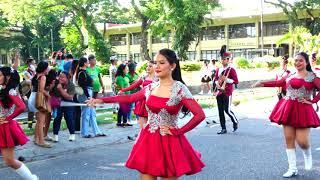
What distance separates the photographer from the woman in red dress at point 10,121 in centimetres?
632

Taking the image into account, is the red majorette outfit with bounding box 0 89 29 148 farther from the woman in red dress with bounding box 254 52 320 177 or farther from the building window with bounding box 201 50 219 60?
the building window with bounding box 201 50 219 60

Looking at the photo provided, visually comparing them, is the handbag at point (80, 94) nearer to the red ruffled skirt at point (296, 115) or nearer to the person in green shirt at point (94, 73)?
the person in green shirt at point (94, 73)

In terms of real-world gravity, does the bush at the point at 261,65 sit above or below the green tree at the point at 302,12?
below

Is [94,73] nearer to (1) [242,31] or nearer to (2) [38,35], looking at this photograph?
(1) [242,31]

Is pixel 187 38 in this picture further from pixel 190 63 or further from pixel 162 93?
pixel 162 93

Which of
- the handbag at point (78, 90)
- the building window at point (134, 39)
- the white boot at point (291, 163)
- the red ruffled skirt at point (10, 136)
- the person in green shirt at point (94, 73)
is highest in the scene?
the building window at point (134, 39)

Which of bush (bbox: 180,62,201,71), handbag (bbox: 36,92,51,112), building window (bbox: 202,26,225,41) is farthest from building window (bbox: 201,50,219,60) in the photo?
handbag (bbox: 36,92,51,112)

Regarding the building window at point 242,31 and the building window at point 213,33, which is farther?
the building window at point 213,33

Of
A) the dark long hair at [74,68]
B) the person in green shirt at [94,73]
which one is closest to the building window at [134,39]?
the person in green shirt at [94,73]

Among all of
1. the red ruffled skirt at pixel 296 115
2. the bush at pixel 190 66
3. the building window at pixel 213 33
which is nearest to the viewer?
the red ruffled skirt at pixel 296 115

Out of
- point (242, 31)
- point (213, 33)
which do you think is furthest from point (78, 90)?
point (213, 33)

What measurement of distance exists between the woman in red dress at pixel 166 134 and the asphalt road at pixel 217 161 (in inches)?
104

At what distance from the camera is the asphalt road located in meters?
7.45

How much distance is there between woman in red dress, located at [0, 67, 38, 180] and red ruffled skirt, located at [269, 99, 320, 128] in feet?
12.4
